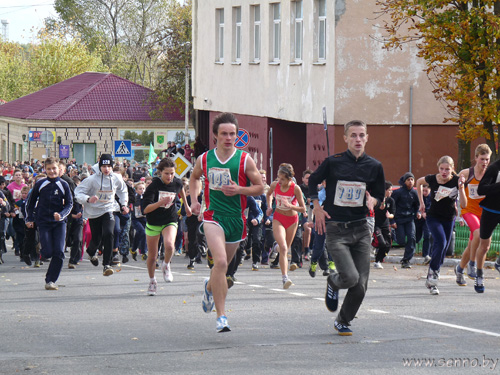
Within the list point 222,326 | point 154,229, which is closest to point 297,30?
point 154,229

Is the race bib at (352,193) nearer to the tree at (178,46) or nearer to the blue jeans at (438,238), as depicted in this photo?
the blue jeans at (438,238)

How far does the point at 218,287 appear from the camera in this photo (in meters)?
9.48

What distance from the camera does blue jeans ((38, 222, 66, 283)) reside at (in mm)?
14312

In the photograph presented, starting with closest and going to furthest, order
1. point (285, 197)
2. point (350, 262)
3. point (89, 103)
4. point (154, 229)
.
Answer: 1. point (350, 262)
2. point (154, 229)
3. point (285, 197)
4. point (89, 103)

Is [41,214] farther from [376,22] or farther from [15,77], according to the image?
[15,77]

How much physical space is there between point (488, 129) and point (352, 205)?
530 inches

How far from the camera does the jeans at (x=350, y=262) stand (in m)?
9.47

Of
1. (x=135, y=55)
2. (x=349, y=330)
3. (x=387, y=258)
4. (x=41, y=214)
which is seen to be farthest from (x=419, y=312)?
(x=135, y=55)

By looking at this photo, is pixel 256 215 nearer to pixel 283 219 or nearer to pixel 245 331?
pixel 283 219

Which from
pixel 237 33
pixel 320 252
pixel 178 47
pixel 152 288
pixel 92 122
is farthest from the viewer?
pixel 92 122

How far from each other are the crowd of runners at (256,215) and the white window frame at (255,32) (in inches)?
514

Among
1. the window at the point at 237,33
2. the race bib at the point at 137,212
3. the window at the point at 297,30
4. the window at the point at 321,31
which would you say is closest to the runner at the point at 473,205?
the race bib at the point at 137,212

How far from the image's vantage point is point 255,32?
121 ft

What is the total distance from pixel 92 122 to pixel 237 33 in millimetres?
34723
